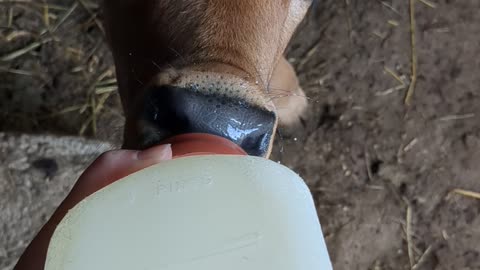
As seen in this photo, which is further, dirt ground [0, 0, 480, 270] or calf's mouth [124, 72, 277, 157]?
dirt ground [0, 0, 480, 270]

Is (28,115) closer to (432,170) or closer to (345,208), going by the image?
(345,208)

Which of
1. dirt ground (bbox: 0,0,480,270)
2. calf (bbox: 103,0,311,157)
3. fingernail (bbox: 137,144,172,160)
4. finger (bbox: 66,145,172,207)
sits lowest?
dirt ground (bbox: 0,0,480,270)

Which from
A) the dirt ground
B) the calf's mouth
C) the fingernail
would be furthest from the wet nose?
the dirt ground

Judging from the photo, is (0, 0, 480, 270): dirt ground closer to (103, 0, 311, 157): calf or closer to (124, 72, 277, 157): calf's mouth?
(103, 0, 311, 157): calf

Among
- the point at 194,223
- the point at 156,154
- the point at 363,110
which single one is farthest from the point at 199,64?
the point at 363,110

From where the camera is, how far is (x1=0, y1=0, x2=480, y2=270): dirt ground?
242 cm

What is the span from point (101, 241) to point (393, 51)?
1.87 meters

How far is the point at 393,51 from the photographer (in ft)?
8.43

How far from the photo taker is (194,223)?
842 mm

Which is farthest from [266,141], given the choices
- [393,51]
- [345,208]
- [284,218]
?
[393,51]

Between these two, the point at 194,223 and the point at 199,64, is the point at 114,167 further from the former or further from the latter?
the point at 199,64

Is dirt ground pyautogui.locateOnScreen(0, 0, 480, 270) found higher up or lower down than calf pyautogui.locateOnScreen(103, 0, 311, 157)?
lower down

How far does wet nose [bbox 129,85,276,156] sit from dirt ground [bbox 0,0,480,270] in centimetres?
98

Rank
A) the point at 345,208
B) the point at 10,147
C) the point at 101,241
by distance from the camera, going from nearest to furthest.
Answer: the point at 101,241 → the point at 10,147 → the point at 345,208
